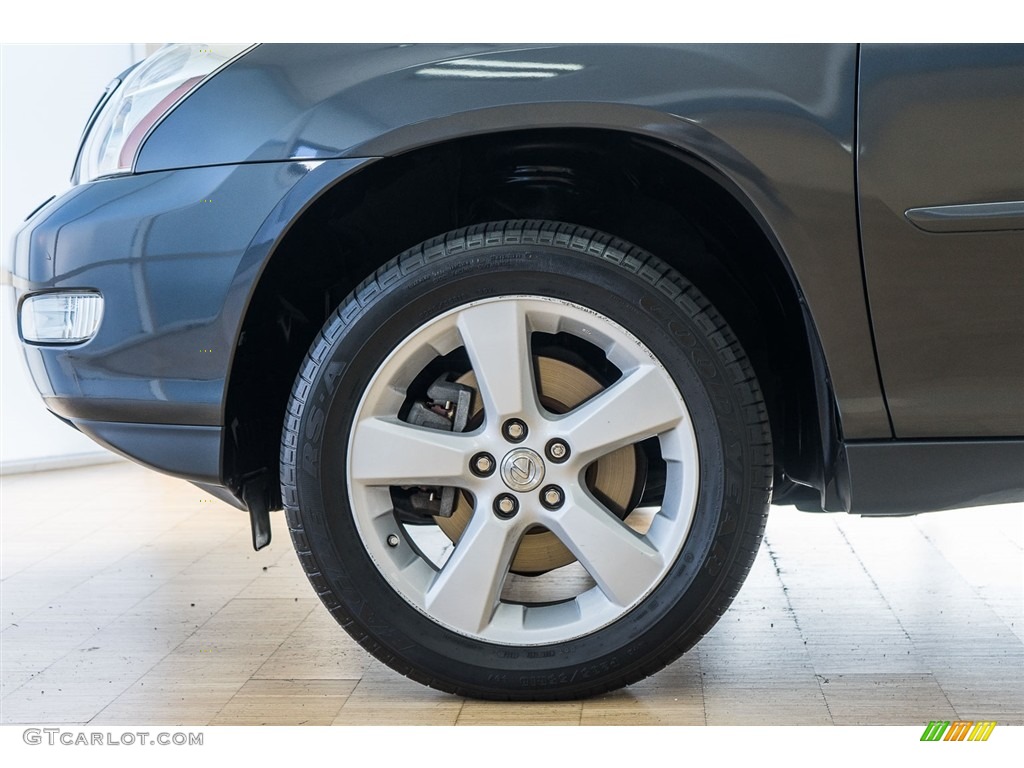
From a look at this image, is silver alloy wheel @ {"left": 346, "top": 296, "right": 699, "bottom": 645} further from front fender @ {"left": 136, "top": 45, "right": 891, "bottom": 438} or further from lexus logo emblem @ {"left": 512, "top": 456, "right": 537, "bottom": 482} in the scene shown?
front fender @ {"left": 136, "top": 45, "right": 891, "bottom": 438}

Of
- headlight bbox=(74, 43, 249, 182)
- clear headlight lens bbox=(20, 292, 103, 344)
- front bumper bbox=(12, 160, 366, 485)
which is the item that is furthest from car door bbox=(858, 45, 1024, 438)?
clear headlight lens bbox=(20, 292, 103, 344)

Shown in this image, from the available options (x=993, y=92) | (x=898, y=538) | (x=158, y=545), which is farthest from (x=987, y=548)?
(x=158, y=545)

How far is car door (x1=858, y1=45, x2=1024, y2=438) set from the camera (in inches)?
53.6

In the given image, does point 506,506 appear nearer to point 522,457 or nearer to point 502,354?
point 522,457

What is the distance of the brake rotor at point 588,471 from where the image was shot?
168 centimetres

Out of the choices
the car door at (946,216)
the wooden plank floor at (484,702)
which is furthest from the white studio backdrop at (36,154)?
the car door at (946,216)

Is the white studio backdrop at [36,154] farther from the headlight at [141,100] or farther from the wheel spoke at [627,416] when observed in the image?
the wheel spoke at [627,416]

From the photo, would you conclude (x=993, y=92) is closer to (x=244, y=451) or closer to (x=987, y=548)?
(x=244, y=451)

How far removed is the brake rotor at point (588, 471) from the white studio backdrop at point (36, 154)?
2987 millimetres

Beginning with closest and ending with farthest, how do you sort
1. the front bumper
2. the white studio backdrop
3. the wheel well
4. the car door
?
the car door < the front bumper < the wheel well < the white studio backdrop

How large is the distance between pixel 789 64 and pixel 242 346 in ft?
3.18

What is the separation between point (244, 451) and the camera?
168 cm
